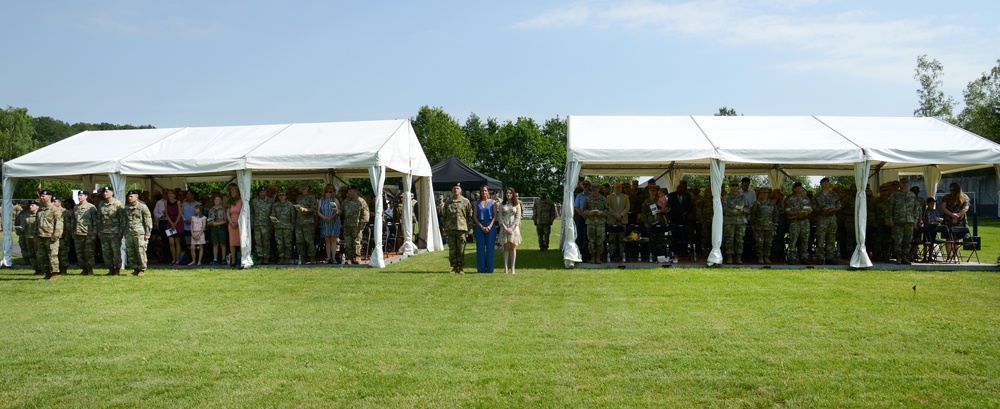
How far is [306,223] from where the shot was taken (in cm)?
1391

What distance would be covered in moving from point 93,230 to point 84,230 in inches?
5.6

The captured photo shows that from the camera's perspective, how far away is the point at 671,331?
6.91m

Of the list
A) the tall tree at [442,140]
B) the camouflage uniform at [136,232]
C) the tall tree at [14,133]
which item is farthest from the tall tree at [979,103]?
the tall tree at [14,133]

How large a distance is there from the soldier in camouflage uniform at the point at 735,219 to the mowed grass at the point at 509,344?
2.23m

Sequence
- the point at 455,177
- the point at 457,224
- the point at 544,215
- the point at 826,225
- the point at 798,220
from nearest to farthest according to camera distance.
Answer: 1. the point at 457,224
2. the point at 798,220
3. the point at 826,225
4. the point at 544,215
5. the point at 455,177

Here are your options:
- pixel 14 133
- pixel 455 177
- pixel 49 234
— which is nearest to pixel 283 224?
pixel 49 234

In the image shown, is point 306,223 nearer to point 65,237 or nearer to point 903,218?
point 65,237

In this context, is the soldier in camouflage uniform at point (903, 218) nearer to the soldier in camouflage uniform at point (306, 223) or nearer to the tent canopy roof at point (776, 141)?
the tent canopy roof at point (776, 141)

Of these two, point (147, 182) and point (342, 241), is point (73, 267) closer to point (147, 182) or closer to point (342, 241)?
point (147, 182)

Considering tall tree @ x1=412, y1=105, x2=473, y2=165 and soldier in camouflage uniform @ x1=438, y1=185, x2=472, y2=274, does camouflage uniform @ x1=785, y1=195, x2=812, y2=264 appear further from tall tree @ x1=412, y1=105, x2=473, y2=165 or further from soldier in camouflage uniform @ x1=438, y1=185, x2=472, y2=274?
tall tree @ x1=412, y1=105, x2=473, y2=165

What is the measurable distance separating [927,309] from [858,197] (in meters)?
5.07

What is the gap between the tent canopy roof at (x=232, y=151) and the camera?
44.7 ft

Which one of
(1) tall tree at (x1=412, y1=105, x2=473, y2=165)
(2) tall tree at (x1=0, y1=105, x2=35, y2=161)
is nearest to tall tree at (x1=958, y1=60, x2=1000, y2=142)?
(1) tall tree at (x1=412, y1=105, x2=473, y2=165)

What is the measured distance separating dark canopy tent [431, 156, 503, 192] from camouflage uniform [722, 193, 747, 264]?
9.95 metres
